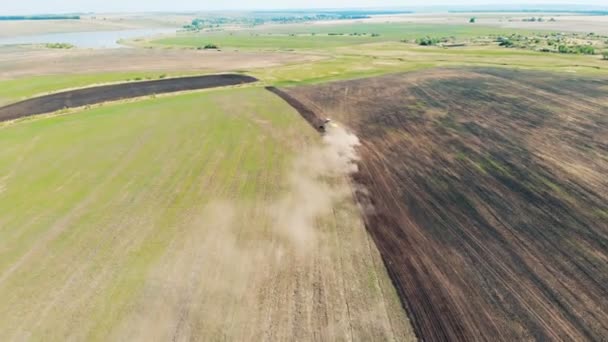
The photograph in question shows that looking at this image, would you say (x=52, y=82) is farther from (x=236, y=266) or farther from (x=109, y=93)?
(x=236, y=266)

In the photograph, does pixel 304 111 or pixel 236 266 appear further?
pixel 304 111

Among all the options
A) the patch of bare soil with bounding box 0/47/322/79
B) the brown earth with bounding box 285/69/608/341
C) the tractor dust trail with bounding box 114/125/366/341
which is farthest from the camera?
the patch of bare soil with bounding box 0/47/322/79

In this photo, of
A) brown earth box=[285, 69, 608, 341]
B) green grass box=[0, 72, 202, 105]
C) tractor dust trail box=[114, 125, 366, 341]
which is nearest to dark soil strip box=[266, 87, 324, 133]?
brown earth box=[285, 69, 608, 341]

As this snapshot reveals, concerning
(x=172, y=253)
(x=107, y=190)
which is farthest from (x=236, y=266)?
(x=107, y=190)

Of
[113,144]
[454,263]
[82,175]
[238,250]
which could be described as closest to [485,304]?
[454,263]

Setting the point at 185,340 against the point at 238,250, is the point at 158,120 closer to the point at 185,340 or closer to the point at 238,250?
the point at 238,250

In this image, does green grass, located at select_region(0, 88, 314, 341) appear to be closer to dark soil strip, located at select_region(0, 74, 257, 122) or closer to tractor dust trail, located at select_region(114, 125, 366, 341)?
tractor dust trail, located at select_region(114, 125, 366, 341)
